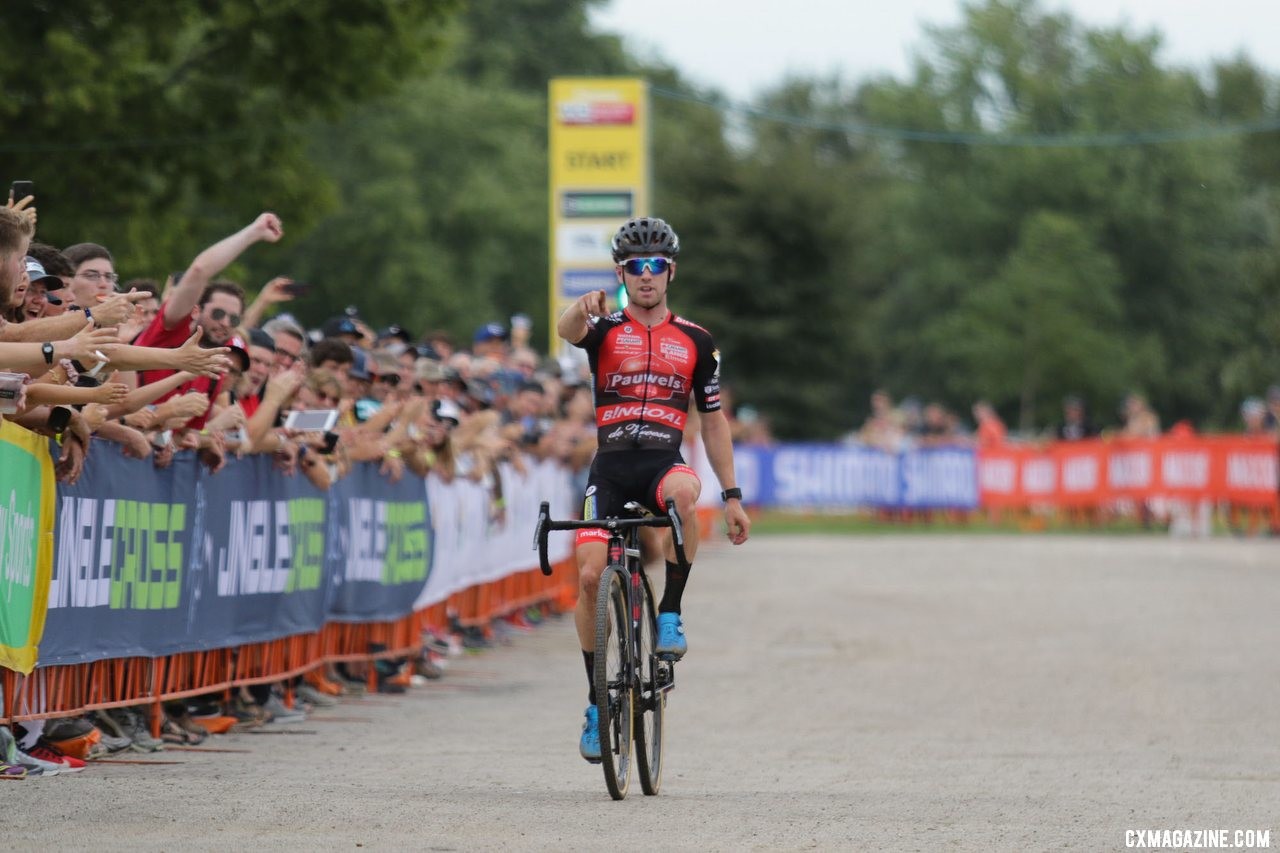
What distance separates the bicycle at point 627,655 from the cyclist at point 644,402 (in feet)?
0.29

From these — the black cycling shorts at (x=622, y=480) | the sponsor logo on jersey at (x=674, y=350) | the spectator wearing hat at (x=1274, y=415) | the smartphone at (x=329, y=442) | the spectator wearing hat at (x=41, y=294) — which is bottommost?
the black cycling shorts at (x=622, y=480)

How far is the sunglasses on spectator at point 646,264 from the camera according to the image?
10320 millimetres

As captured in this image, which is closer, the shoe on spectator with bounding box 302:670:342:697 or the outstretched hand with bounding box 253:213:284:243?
the outstretched hand with bounding box 253:213:284:243

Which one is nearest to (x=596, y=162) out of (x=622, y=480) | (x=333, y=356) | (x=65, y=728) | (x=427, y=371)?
(x=427, y=371)

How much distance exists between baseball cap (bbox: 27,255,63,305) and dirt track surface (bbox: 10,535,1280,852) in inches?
82.3

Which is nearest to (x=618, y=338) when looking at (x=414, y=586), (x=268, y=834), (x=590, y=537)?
(x=590, y=537)

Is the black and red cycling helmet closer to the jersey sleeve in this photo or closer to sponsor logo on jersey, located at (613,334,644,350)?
sponsor logo on jersey, located at (613,334,644,350)

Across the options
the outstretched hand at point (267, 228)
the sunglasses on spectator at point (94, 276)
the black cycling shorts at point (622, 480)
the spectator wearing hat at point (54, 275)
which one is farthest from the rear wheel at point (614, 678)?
the sunglasses on spectator at point (94, 276)

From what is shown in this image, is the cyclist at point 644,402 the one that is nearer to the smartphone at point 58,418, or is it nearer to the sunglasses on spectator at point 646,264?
the sunglasses on spectator at point 646,264

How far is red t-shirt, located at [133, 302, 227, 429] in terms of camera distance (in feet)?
36.7

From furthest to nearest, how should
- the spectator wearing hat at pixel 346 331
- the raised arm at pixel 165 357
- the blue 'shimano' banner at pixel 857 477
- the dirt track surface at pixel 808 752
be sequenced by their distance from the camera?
the blue 'shimano' banner at pixel 857 477
the spectator wearing hat at pixel 346 331
the raised arm at pixel 165 357
the dirt track surface at pixel 808 752

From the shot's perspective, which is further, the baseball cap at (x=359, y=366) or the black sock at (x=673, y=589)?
the baseball cap at (x=359, y=366)

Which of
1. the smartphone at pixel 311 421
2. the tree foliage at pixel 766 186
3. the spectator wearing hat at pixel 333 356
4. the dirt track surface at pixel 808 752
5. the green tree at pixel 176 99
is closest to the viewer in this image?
the dirt track surface at pixel 808 752

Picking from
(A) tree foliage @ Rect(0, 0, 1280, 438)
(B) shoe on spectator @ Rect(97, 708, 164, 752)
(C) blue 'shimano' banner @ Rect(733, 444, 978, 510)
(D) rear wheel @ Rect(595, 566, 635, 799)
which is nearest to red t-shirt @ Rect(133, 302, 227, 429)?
(B) shoe on spectator @ Rect(97, 708, 164, 752)
